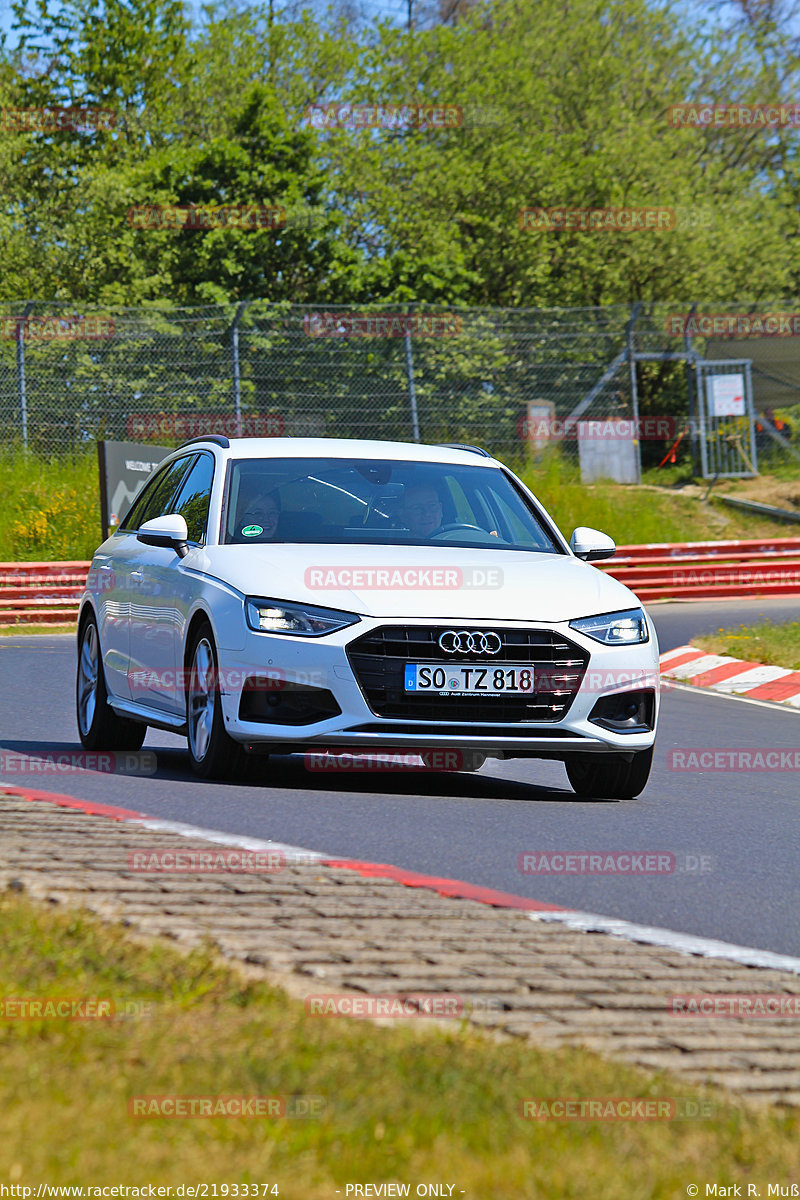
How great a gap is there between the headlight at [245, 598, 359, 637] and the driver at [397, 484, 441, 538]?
120 centimetres

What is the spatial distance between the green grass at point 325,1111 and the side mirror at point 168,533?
15.1ft

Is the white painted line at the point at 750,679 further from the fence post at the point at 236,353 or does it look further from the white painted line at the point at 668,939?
the fence post at the point at 236,353

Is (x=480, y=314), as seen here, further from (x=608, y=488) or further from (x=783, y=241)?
(x=783, y=241)

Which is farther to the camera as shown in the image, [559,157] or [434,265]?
[559,157]

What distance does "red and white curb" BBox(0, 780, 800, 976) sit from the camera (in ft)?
16.2

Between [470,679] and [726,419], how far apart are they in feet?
80.2

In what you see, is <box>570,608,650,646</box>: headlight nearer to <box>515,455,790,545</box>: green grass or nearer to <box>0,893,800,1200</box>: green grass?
<box>0,893,800,1200</box>: green grass

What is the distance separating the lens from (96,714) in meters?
9.66

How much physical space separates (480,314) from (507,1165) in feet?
83.6

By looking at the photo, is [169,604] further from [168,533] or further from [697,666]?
[697,666]

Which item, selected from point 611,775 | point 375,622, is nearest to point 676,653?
point 611,775

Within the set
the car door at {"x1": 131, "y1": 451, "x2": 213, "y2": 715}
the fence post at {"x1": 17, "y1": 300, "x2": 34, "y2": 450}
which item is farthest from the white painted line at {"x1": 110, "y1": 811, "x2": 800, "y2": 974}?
the fence post at {"x1": 17, "y1": 300, "x2": 34, "y2": 450}

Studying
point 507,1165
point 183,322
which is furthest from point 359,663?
point 183,322

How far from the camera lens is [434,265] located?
35031 mm
